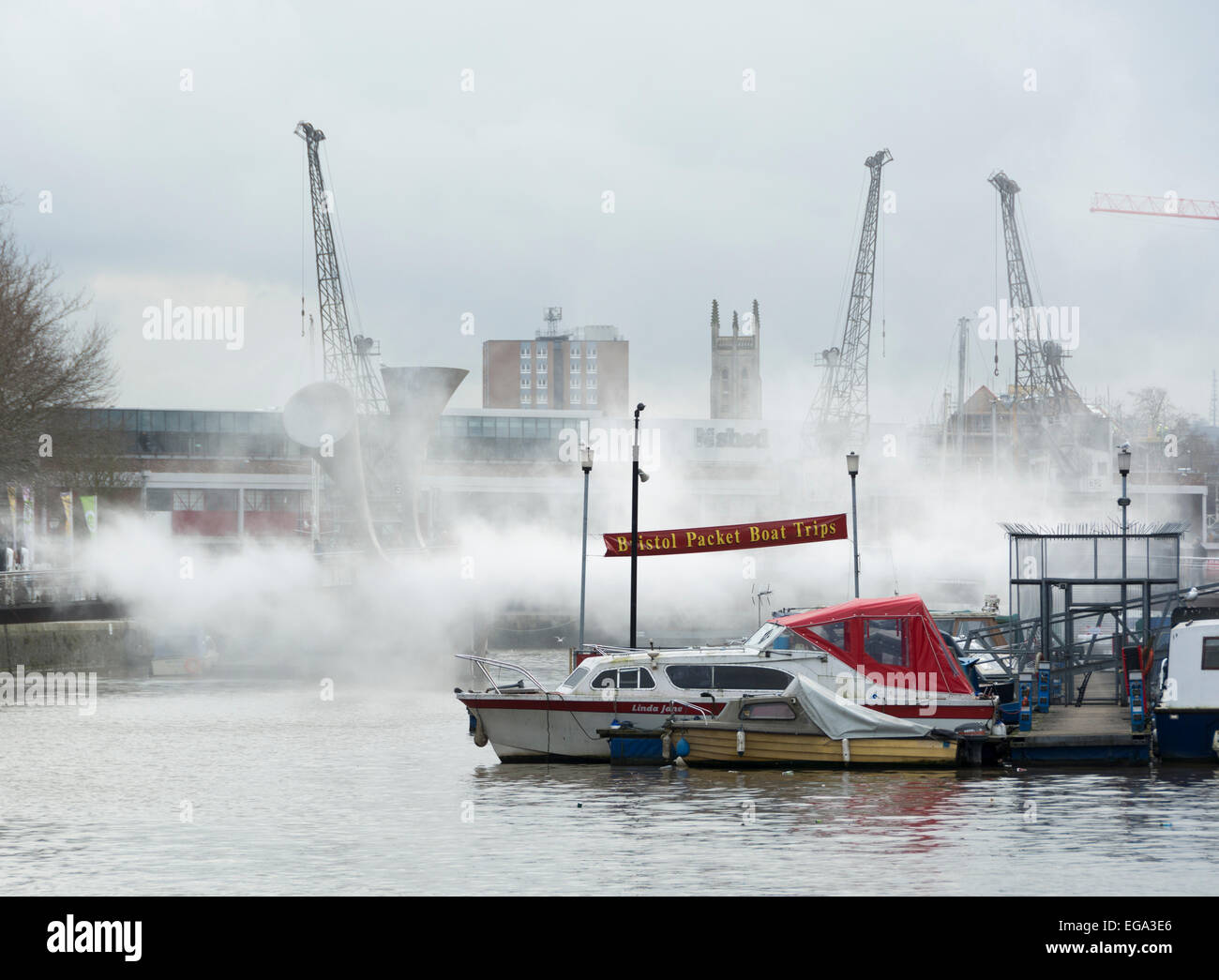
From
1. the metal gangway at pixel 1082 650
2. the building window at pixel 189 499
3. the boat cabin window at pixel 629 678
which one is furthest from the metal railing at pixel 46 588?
the building window at pixel 189 499

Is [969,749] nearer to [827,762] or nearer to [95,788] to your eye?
[827,762]

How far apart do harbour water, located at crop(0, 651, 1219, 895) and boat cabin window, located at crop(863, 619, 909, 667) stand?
2.88 m

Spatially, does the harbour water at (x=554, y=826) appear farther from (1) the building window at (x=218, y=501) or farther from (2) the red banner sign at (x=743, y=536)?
(1) the building window at (x=218, y=501)

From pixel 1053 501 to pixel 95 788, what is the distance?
382 feet

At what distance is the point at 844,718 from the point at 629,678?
16.7 ft

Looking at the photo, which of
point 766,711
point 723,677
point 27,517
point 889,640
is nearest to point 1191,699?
point 889,640

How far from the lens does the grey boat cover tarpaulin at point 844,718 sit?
115ft

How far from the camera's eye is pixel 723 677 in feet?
120

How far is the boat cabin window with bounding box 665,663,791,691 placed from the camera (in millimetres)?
36500

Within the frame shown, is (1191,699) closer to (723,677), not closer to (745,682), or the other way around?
(745,682)

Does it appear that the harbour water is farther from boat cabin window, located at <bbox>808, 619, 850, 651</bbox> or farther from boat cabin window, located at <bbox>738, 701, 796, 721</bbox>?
boat cabin window, located at <bbox>808, 619, 850, 651</bbox>

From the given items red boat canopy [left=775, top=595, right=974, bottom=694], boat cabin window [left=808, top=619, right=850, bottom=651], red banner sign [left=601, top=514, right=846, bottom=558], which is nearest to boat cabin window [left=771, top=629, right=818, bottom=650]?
red boat canopy [left=775, top=595, right=974, bottom=694]

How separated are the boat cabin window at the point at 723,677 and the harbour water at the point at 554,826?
2196mm

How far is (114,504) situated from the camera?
322ft
